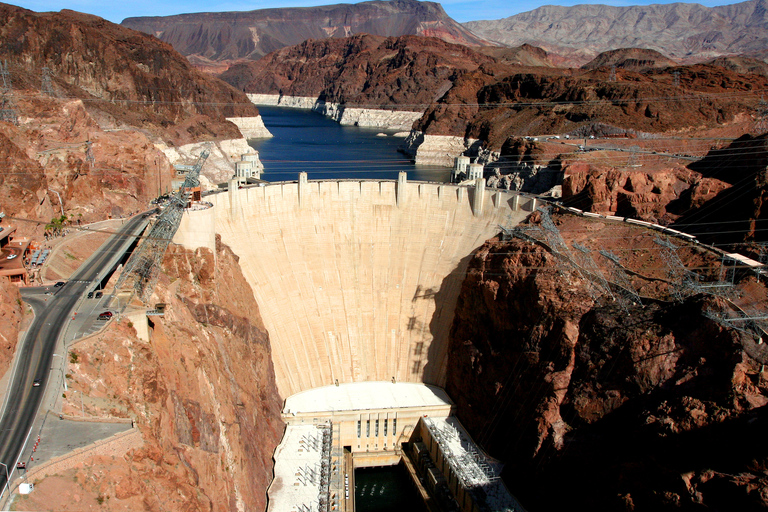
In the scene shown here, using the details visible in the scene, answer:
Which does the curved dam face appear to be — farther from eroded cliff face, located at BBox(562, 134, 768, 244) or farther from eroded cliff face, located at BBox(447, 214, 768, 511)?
eroded cliff face, located at BBox(562, 134, 768, 244)

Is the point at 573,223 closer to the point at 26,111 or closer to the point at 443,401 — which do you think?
the point at 443,401

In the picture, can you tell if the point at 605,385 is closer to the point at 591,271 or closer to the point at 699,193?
the point at 591,271

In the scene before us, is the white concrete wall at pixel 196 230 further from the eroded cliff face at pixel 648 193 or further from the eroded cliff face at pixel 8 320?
the eroded cliff face at pixel 648 193

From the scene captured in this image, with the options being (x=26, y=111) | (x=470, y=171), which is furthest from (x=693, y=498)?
(x=26, y=111)

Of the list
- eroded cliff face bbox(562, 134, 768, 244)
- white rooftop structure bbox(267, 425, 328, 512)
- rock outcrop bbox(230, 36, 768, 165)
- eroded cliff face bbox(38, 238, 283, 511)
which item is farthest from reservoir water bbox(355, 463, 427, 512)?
rock outcrop bbox(230, 36, 768, 165)

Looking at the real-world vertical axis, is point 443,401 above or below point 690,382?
below

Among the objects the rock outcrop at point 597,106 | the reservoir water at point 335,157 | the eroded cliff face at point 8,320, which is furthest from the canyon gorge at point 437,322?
the reservoir water at point 335,157
